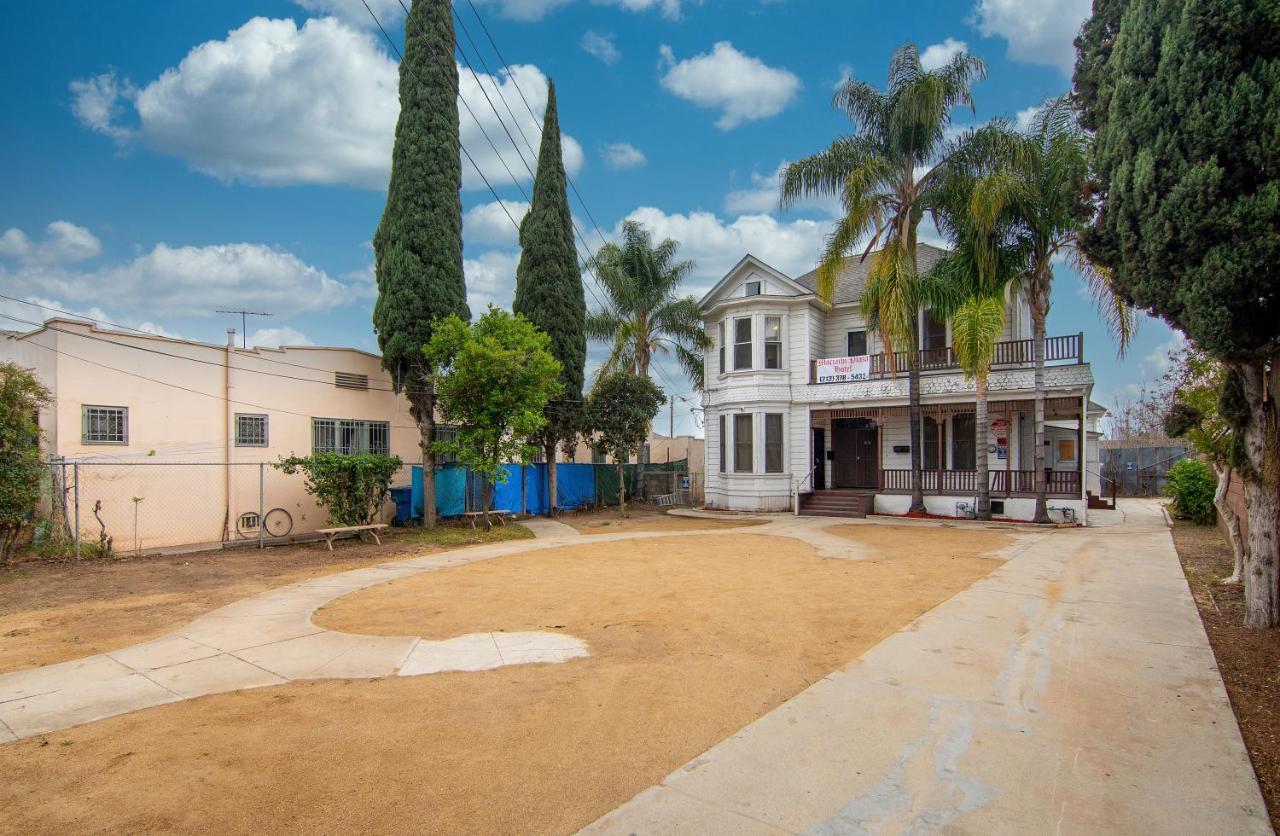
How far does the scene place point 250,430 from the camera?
1599 cm

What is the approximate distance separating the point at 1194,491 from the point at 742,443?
12103 millimetres

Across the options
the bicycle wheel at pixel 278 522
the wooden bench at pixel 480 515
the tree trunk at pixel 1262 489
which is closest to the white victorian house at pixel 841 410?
the wooden bench at pixel 480 515

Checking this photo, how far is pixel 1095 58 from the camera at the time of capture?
22.9ft

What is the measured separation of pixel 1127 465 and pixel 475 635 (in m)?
34.2

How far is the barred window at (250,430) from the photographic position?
1578cm

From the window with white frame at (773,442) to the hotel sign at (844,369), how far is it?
6.21 ft

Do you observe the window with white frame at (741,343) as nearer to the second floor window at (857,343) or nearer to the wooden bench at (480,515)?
the second floor window at (857,343)

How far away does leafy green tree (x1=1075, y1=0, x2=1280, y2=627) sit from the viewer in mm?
5320

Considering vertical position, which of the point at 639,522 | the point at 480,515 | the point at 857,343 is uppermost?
the point at 857,343

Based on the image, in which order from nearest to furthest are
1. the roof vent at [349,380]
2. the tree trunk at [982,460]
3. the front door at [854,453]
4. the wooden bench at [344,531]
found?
the wooden bench at [344,531]
the roof vent at [349,380]
the tree trunk at [982,460]
the front door at [854,453]

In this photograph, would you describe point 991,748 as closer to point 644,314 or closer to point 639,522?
point 639,522

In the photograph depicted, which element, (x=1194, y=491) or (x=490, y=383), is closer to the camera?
(x=490, y=383)

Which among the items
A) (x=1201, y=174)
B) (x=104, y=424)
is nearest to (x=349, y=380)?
(x=104, y=424)

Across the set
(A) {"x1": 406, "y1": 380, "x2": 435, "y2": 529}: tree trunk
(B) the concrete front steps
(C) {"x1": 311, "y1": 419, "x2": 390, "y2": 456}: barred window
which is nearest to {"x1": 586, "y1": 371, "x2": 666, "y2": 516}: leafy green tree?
(B) the concrete front steps
